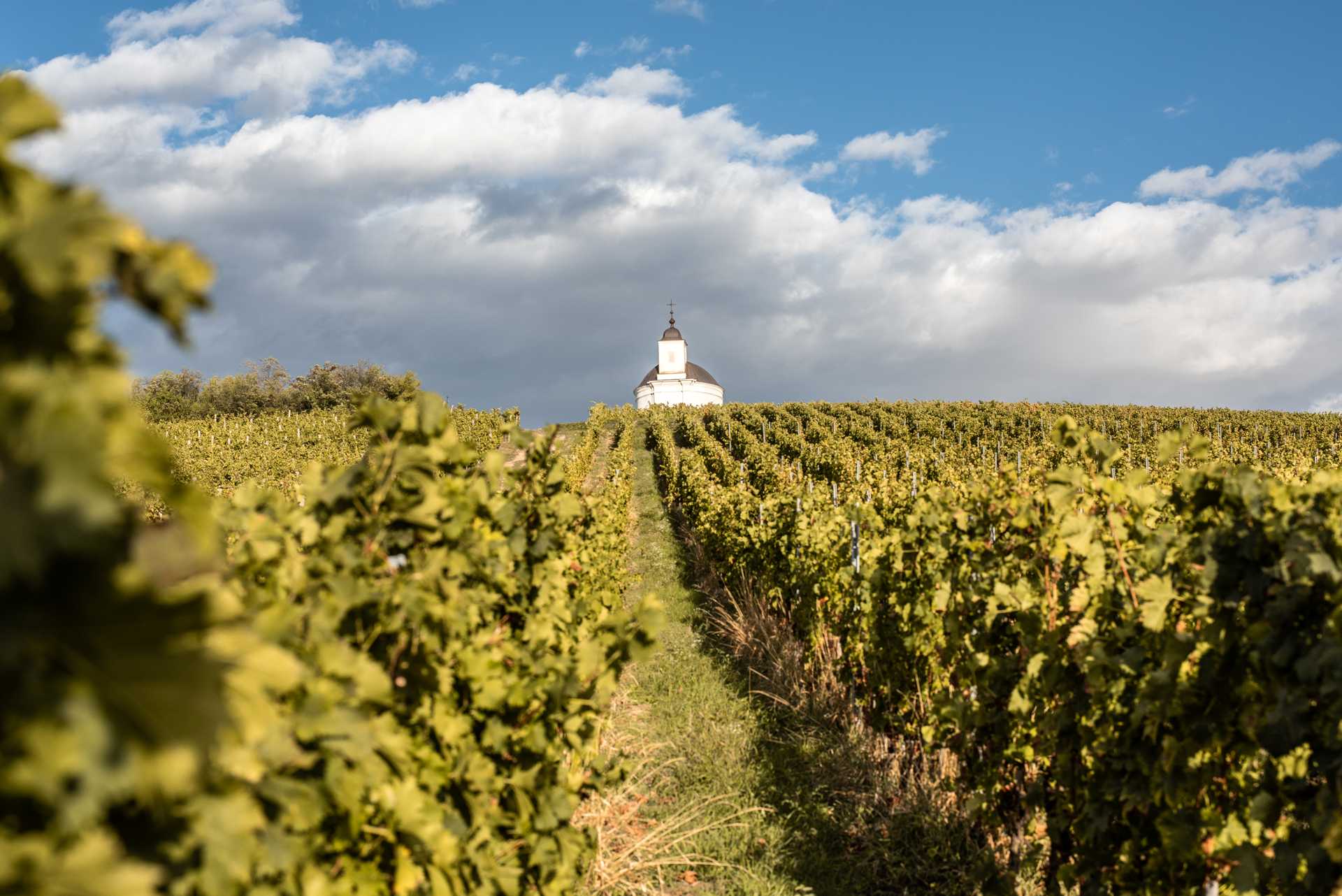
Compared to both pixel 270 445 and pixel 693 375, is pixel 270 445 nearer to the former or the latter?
pixel 270 445

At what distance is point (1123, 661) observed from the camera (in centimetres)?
320

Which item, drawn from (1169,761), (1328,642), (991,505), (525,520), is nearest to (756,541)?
(991,505)

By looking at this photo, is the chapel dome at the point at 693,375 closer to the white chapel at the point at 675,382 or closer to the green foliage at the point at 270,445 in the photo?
the white chapel at the point at 675,382

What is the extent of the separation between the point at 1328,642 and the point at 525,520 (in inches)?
116

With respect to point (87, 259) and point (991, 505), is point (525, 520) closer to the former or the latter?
point (991, 505)

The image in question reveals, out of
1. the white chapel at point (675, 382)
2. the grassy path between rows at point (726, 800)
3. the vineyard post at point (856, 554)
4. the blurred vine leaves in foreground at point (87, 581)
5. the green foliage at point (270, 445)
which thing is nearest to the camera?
the blurred vine leaves in foreground at point (87, 581)

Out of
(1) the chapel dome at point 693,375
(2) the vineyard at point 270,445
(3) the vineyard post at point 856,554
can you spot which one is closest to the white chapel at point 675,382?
(1) the chapel dome at point 693,375

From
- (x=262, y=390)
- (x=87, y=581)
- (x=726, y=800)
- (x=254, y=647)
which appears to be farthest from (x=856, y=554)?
(x=262, y=390)

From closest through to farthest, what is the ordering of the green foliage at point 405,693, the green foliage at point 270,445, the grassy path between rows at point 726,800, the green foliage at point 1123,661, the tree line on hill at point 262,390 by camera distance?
the green foliage at point 405,693, the green foliage at point 1123,661, the grassy path between rows at point 726,800, the green foliage at point 270,445, the tree line on hill at point 262,390

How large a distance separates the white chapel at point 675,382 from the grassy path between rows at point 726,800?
252 ft

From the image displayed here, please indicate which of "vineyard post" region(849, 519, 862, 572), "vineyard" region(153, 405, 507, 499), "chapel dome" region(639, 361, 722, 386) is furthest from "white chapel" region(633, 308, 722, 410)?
"vineyard post" region(849, 519, 862, 572)

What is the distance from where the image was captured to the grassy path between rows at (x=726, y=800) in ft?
15.9

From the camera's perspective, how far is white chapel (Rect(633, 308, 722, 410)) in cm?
8644

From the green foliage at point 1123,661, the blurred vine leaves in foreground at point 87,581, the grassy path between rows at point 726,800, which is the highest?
the blurred vine leaves in foreground at point 87,581
